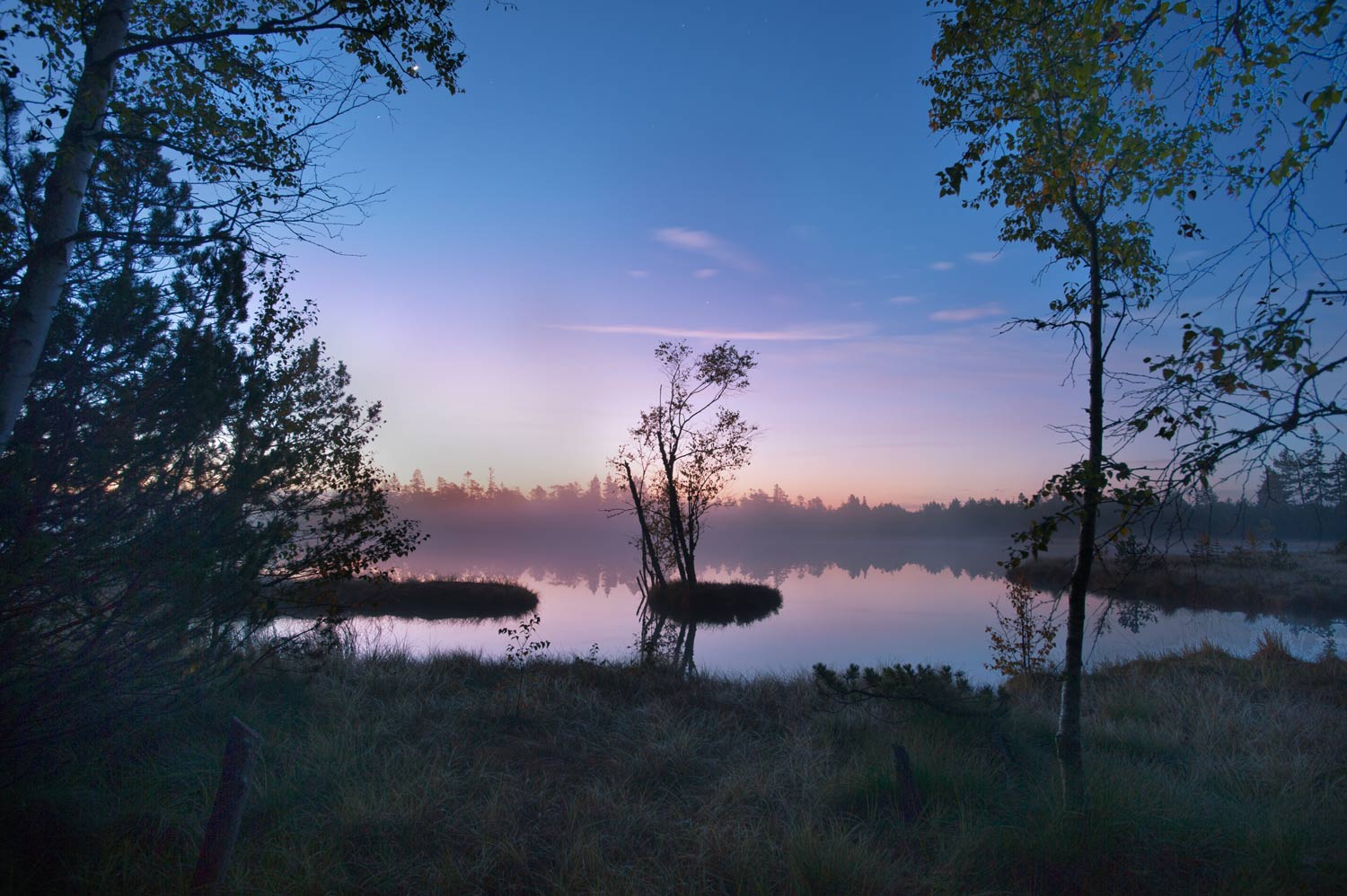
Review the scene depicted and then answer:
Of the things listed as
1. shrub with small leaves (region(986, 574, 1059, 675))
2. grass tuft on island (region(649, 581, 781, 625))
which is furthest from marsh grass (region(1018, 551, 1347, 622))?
grass tuft on island (region(649, 581, 781, 625))

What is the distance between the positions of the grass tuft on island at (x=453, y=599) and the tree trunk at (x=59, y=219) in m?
21.3

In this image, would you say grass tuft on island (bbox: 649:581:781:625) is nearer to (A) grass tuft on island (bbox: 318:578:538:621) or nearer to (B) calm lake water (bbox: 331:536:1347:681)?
(B) calm lake water (bbox: 331:536:1347:681)

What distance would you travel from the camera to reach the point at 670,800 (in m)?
5.84

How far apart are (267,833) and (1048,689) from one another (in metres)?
11.7

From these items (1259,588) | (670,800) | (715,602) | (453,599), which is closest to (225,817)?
(670,800)

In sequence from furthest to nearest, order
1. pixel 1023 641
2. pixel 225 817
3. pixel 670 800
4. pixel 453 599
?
pixel 453 599
pixel 1023 641
pixel 670 800
pixel 225 817

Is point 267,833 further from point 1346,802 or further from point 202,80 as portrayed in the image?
point 1346,802

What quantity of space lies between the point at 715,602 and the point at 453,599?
35.5 ft

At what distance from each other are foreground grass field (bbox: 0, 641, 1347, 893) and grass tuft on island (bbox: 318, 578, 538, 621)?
1726 centimetres

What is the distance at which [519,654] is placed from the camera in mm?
10336

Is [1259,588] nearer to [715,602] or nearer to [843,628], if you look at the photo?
[843,628]

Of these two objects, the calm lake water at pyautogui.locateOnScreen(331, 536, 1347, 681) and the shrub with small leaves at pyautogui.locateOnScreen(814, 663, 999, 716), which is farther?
the calm lake water at pyautogui.locateOnScreen(331, 536, 1347, 681)

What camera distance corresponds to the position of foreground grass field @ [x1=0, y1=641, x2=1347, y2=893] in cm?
430

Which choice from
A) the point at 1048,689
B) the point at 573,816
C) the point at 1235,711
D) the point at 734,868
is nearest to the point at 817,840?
the point at 734,868
